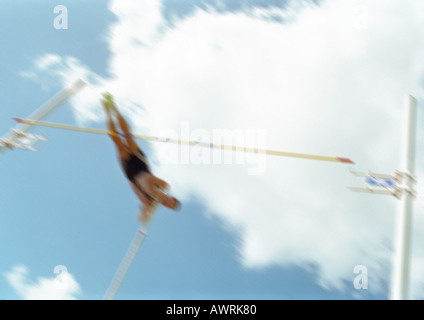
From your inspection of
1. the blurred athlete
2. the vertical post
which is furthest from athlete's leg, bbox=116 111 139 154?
the vertical post

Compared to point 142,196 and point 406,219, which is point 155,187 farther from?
point 406,219

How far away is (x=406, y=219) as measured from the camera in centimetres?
796

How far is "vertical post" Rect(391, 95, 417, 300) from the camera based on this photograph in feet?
24.6

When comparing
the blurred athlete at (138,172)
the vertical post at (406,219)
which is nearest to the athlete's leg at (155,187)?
the blurred athlete at (138,172)

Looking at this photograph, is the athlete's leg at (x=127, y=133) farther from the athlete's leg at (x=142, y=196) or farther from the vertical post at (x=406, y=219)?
the vertical post at (x=406, y=219)

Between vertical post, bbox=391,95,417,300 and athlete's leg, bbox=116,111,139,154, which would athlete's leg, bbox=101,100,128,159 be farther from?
vertical post, bbox=391,95,417,300

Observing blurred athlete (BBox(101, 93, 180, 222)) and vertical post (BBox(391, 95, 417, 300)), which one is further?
blurred athlete (BBox(101, 93, 180, 222))

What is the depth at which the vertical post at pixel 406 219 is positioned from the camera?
295 inches

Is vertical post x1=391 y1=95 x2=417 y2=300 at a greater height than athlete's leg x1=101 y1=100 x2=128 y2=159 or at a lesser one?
lesser

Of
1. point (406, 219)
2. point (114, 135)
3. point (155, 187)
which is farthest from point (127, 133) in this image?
point (406, 219)

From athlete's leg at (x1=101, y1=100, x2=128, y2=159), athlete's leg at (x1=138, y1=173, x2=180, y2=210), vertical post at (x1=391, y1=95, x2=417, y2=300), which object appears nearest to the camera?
vertical post at (x1=391, y1=95, x2=417, y2=300)
